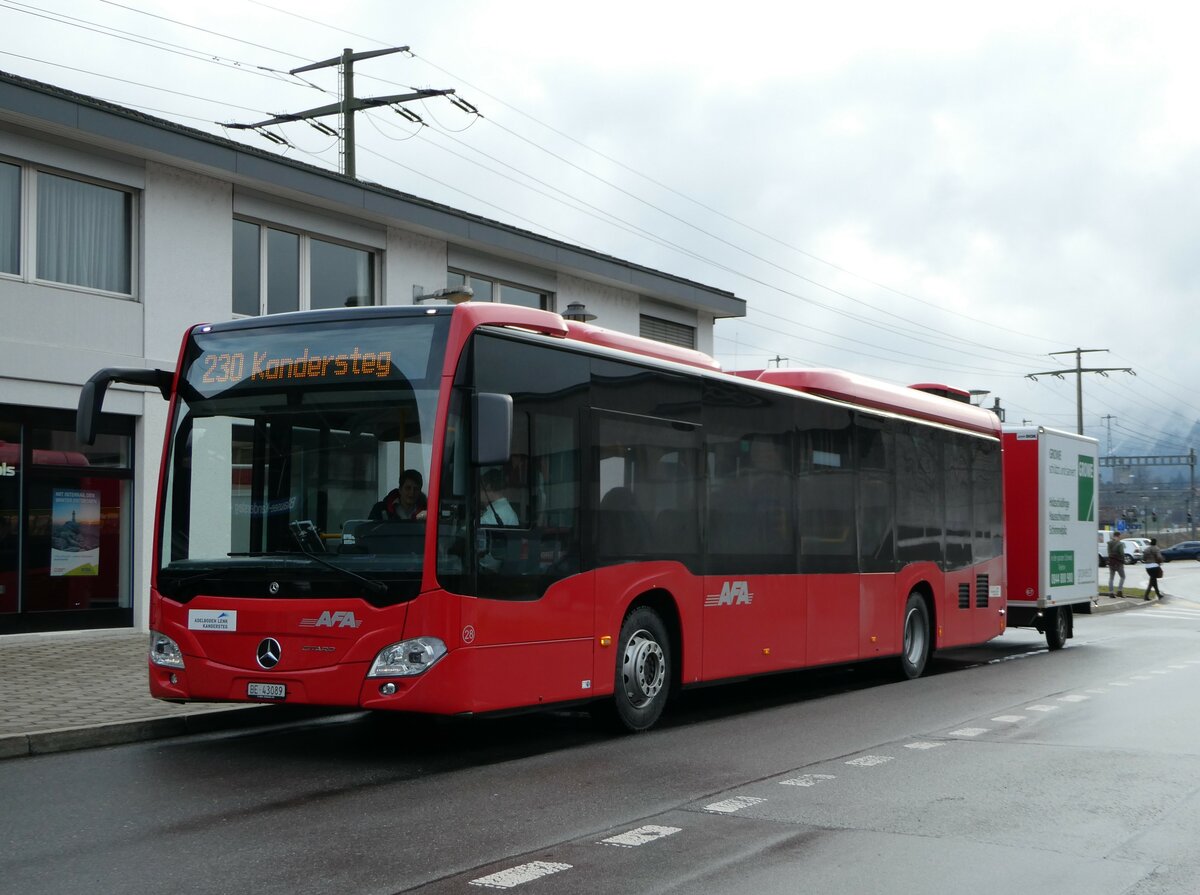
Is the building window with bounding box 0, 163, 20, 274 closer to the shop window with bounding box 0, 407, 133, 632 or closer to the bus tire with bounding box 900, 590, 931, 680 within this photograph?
the shop window with bounding box 0, 407, 133, 632

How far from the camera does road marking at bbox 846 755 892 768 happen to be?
925 centimetres

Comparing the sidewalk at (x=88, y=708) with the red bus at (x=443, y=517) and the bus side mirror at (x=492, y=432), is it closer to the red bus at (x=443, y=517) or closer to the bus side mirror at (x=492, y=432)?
the red bus at (x=443, y=517)

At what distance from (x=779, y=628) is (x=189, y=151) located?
10526mm

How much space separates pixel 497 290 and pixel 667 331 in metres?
5.88

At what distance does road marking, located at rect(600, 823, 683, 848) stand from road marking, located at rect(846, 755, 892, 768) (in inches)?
101

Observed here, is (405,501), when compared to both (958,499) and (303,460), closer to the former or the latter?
(303,460)

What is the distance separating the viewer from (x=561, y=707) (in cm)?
1005

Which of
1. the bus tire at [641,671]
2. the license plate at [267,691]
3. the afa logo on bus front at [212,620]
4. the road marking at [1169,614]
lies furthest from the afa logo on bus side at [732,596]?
the road marking at [1169,614]

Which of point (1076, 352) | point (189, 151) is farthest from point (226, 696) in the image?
point (1076, 352)

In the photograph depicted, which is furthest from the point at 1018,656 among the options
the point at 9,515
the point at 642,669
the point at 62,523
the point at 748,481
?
the point at 9,515

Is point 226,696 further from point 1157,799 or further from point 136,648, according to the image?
point 136,648

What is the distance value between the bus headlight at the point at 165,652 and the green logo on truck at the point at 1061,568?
14067 millimetres

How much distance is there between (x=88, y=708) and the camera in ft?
36.2

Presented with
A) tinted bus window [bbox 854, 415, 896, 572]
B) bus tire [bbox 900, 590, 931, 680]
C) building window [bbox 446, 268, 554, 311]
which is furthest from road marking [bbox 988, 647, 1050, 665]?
building window [bbox 446, 268, 554, 311]
